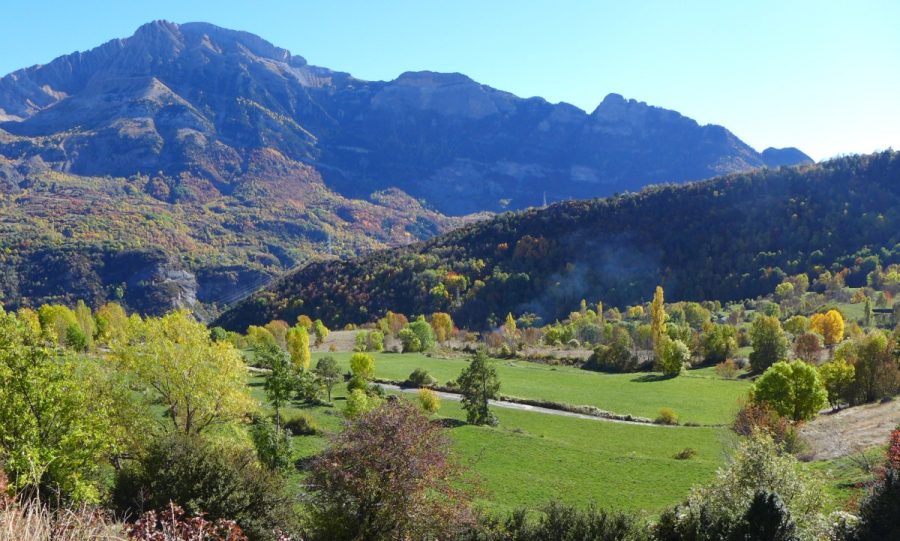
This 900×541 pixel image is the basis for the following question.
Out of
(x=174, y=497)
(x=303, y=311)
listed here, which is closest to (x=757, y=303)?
(x=303, y=311)

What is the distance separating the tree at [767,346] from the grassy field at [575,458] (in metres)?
33.7

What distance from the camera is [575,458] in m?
43.1

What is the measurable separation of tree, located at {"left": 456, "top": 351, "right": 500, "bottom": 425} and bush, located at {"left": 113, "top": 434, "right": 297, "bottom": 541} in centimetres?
3424

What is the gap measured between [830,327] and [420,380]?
72.8 meters

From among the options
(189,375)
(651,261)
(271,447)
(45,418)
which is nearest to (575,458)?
(271,447)

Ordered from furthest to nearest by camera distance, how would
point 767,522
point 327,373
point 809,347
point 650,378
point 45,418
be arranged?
1. point 650,378
2. point 809,347
3. point 327,373
4. point 45,418
5. point 767,522

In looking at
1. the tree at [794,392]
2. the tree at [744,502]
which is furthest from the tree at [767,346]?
the tree at [744,502]

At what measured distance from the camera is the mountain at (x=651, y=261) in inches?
6604

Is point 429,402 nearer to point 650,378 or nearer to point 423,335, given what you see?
point 650,378

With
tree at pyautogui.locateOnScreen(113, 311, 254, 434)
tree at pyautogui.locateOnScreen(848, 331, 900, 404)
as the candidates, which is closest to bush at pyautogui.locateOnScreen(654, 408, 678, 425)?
tree at pyautogui.locateOnScreen(848, 331, 900, 404)

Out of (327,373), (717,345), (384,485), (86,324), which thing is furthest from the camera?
(86,324)

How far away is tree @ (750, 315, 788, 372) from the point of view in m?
82.1

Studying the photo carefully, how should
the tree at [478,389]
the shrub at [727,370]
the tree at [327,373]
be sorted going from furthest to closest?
the shrub at [727,370], the tree at [327,373], the tree at [478,389]

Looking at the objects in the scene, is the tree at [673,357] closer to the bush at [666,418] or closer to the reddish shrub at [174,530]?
the bush at [666,418]
